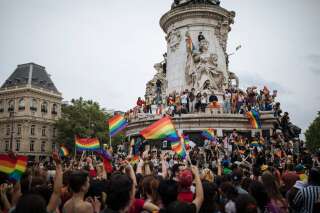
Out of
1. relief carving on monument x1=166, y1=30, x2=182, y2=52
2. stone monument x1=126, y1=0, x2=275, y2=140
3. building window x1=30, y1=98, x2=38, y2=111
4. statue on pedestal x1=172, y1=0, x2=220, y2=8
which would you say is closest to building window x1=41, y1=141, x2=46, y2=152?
building window x1=30, y1=98, x2=38, y2=111

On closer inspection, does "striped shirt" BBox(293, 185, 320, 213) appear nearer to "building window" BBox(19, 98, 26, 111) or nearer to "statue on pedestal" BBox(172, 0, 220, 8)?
"statue on pedestal" BBox(172, 0, 220, 8)

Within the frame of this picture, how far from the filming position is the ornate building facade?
6625 centimetres

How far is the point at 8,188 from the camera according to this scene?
19.8 ft

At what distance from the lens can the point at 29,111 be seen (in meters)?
67.0

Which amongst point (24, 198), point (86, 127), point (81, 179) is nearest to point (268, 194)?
point (81, 179)

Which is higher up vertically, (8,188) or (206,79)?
(206,79)

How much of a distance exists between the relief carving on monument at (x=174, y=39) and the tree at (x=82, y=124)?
106 ft

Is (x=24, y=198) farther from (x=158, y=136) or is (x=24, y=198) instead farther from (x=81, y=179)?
(x=158, y=136)

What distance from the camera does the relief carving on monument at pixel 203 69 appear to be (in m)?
29.3

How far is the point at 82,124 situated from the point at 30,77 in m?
16.4

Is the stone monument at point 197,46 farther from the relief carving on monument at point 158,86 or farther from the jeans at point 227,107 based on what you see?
the jeans at point 227,107

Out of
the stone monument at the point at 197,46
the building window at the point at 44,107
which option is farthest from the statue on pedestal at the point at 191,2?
the building window at the point at 44,107

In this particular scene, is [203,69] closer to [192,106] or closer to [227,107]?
[192,106]

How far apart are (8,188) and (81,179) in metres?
1.98
